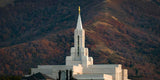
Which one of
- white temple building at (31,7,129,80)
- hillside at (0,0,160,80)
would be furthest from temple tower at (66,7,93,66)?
hillside at (0,0,160,80)

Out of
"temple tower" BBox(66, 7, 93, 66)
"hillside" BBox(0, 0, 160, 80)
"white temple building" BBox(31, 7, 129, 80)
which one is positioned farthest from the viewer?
"hillside" BBox(0, 0, 160, 80)

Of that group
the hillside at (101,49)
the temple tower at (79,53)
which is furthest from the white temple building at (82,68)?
the hillside at (101,49)

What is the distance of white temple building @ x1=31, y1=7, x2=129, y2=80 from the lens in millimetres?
104806

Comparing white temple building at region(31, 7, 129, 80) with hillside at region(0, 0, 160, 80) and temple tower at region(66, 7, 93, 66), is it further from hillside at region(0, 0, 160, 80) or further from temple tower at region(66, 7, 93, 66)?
hillside at region(0, 0, 160, 80)

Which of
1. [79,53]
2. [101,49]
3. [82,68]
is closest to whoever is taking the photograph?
[82,68]

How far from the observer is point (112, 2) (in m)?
195

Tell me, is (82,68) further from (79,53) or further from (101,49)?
(101,49)

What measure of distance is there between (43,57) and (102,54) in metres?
18.6

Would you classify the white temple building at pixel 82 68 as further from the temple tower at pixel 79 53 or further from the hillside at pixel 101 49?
the hillside at pixel 101 49

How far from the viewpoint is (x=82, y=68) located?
363 ft

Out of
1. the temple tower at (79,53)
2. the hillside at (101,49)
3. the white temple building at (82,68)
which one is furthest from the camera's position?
the hillside at (101,49)

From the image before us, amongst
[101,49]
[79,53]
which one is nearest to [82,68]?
[79,53]

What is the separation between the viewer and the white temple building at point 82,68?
105m

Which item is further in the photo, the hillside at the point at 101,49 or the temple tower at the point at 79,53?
the hillside at the point at 101,49
